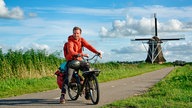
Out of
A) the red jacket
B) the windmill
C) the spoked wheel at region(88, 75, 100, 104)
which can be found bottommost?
the spoked wheel at region(88, 75, 100, 104)

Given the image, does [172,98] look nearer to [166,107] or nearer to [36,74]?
[166,107]

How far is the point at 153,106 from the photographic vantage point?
28.8 ft

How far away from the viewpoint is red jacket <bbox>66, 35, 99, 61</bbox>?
32.6ft

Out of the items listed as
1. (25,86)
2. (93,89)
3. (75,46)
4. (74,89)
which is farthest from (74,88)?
(25,86)

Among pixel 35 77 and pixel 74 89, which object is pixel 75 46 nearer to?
pixel 74 89

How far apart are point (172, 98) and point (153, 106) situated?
1.52m

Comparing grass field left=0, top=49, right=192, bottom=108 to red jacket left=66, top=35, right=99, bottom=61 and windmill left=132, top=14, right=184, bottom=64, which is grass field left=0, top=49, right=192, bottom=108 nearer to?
red jacket left=66, top=35, right=99, bottom=61

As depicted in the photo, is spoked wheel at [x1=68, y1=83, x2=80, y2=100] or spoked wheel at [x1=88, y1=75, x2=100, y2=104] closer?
spoked wheel at [x1=88, y1=75, x2=100, y2=104]

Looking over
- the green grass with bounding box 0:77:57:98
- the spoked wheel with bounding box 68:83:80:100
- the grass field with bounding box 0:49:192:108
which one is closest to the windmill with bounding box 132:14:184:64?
the grass field with bounding box 0:49:192:108

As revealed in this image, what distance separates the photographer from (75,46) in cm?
1014

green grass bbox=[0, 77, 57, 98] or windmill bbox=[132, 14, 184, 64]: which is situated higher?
windmill bbox=[132, 14, 184, 64]

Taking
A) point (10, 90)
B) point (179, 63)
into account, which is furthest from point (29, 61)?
point (179, 63)

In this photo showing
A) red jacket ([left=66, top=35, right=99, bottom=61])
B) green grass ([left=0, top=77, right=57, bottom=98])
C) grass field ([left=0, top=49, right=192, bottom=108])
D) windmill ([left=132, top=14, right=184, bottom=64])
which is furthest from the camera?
windmill ([left=132, top=14, right=184, bottom=64])

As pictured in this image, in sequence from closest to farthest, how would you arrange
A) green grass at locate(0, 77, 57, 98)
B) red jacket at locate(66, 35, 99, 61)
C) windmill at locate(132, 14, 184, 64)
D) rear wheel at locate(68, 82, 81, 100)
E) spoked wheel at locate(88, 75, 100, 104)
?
1. spoked wheel at locate(88, 75, 100, 104)
2. red jacket at locate(66, 35, 99, 61)
3. rear wheel at locate(68, 82, 81, 100)
4. green grass at locate(0, 77, 57, 98)
5. windmill at locate(132, 14, 184, 64)
